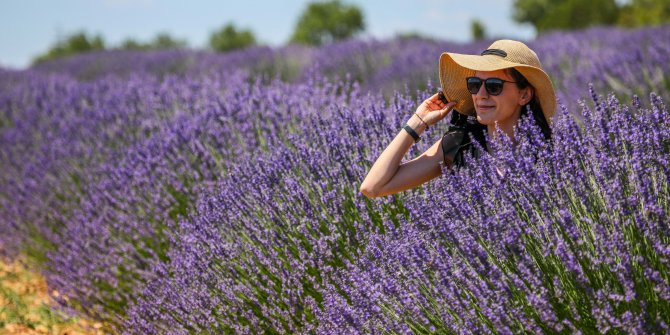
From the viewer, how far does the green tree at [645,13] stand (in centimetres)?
1834

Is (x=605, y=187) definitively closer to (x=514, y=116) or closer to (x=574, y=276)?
(x=574, y=276)

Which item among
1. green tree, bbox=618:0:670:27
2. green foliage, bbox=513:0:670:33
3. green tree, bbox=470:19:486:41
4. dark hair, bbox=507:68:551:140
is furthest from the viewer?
green tree, bbox=470:19:486:41

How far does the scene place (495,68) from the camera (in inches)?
89.1

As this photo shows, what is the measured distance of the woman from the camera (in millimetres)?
2336

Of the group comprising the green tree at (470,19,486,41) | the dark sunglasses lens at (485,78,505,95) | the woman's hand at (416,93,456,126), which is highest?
the dark sunglasses lens at (485,78,505,95)

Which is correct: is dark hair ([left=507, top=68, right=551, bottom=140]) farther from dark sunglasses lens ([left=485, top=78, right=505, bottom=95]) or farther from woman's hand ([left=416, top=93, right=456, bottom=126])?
woman's hand ([left=416, top=93, right=456, bottom=126])

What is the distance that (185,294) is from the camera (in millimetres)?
2805

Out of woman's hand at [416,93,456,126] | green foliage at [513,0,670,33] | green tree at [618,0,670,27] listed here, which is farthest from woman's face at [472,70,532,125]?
green foliage at [513,0,670,33]

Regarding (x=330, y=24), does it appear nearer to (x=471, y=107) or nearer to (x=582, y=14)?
(x=582, y=14)

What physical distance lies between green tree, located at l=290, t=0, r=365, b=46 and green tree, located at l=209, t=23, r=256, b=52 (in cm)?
164

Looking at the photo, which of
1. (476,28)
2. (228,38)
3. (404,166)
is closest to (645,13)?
(476,28)

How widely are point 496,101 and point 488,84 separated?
65mm

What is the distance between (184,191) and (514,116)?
6.59 feet

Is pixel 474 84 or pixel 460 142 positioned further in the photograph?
pixel 460 142
